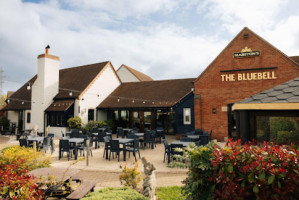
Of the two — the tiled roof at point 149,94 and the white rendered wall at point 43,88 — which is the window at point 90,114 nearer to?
the tiled roof at point 149,94

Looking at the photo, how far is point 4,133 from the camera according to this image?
69.2 feet

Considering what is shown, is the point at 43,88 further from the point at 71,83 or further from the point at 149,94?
the point at 149,94

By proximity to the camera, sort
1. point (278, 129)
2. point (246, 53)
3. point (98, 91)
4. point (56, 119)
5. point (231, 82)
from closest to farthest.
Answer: point (278, 129)
point (246, 53)
point (231, 82)
point (56, 119)
point (98, 91)

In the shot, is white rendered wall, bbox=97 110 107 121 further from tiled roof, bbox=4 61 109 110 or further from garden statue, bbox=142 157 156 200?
garden statue, bbox=142 157 156 200

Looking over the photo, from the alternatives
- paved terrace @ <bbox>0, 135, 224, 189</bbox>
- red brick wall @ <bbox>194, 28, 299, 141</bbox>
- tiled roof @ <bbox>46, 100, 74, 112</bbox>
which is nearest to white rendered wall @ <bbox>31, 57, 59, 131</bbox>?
tiled roof @ <bbox>46, 100, 74, 112</bbox>

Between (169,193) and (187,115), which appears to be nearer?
(169,193)

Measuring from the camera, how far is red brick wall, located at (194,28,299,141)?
44.5ft

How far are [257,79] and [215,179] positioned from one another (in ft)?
42.9

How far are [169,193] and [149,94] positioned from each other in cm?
1542

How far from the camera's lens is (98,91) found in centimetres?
2144

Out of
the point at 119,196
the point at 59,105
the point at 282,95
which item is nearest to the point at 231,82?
the point at 282,95

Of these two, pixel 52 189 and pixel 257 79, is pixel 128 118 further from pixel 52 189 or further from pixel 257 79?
pixel 52 189

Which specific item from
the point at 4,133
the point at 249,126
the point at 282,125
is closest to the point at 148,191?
the point at 249,126

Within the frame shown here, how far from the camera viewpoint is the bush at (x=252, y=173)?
8.16 feet
